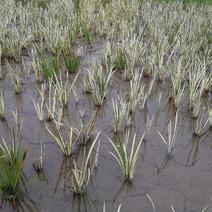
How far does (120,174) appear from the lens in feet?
9.30

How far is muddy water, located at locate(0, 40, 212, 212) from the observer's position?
2.53m

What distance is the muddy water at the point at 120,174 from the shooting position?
253 cm

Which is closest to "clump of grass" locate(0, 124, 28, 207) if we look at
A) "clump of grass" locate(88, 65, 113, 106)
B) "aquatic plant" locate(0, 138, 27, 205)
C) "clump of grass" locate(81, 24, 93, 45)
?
"aquatic plant" locate(0, 138, 27, 205)

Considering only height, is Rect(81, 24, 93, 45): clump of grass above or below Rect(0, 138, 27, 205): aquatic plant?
above

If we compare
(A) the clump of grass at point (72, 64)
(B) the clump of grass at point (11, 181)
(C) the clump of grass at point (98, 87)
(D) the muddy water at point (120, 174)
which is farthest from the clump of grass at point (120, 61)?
(B) the clump of grass at point (11, 181)

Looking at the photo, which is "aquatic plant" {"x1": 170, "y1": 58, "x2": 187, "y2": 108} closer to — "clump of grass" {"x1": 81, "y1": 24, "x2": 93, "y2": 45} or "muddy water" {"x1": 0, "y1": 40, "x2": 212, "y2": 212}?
"muddy water" {"x1": 0, "y1": 40, "x2": 212, "y2": 212}

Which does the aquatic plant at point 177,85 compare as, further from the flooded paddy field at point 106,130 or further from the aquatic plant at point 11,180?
the aquatic plant at point 11,180

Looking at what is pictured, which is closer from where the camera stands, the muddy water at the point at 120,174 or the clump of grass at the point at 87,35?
the muddy water at the point at 120,174

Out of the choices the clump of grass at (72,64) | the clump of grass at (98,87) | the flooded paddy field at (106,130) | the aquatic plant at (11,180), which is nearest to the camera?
the aquatic plant at (11,180)

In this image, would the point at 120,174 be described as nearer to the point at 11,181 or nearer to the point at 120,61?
the point at 11,181

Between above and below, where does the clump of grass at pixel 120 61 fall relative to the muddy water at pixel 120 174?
above

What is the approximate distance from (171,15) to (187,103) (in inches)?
137

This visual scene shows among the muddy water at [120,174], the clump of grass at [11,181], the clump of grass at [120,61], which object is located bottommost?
the muddy water at [120,174]

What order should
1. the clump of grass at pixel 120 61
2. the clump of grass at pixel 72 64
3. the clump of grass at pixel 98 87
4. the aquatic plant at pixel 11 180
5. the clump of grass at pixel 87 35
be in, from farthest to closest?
the clump of grass at pixel 87 35 → the clump of grass at pixel 120 61 → the clump of grass at pixel 72 64 → the clump of grass at pixel 98 87 → the aquatic plant at pixel 11 180
